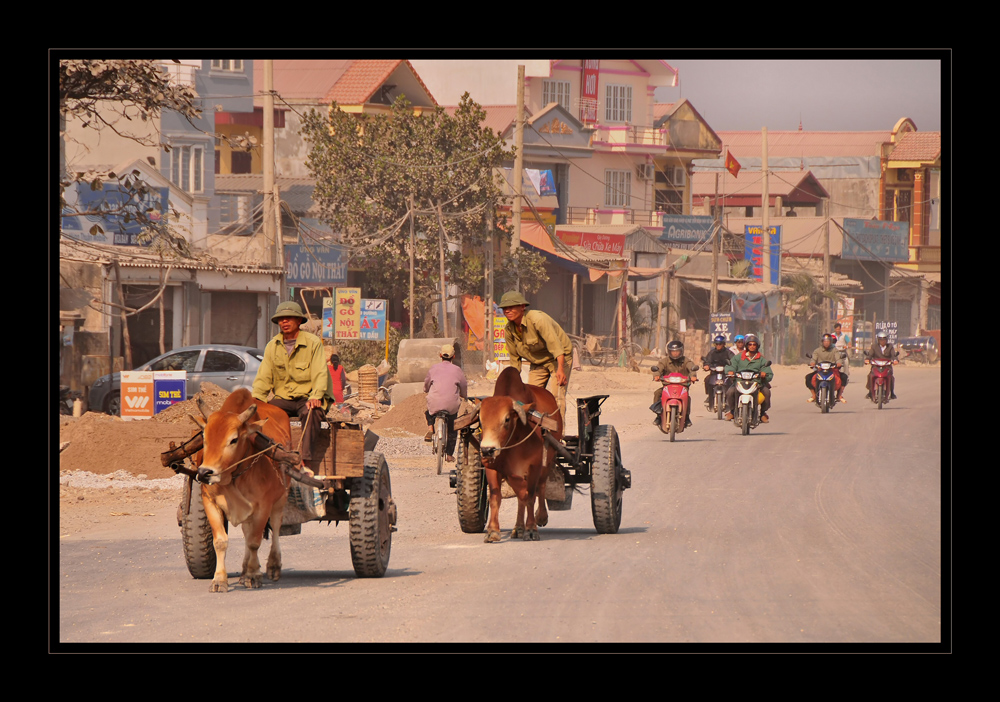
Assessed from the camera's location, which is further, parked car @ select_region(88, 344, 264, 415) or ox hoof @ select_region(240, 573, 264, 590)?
parked car @ select_region(88, 344, 264, 415)

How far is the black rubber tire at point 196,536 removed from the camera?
8984mm

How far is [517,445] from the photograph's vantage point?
10945 millimetres

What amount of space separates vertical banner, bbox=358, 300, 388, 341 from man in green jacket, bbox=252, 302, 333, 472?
26.7 ft

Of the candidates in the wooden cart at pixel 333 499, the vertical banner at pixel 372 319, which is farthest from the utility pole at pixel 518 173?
the wooden cart at pixel 333 499

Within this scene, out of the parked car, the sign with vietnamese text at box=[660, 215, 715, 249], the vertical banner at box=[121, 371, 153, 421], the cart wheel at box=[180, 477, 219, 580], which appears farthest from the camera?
the sign with vietnamese text at box=[660, 215, 715, 249]

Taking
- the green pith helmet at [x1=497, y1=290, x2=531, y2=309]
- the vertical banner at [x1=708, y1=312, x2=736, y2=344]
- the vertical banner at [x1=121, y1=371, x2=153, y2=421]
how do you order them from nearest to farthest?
the green pith helmet at [x1=497, y1=290, x2=531, y2=309] < the vertical banner at [x1=121, y1=371, x2=153, y2=421] < the vertical banner at [x1=708, y1=312, x2=736, y2=344]

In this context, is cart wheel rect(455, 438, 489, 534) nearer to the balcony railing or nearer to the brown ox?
the brown ox

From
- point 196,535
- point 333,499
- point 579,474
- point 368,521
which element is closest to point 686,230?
point 579,474

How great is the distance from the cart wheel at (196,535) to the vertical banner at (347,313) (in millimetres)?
8596

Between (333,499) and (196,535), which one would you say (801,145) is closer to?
(333,499)

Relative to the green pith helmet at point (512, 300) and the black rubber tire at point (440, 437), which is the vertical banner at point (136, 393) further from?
the green pith helmet at point (512, 300)

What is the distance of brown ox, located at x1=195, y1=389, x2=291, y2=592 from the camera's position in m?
8.09

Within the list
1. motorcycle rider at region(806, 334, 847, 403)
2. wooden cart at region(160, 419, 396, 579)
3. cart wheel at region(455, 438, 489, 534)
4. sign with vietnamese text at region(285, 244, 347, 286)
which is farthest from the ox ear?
motorcycle rider at region(806, 334, 847, 403)
